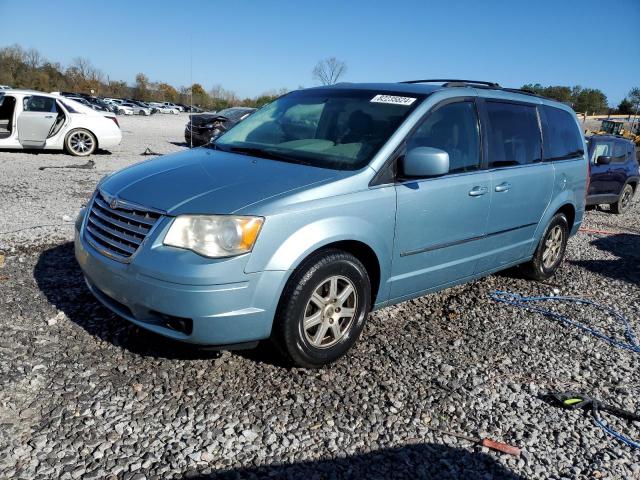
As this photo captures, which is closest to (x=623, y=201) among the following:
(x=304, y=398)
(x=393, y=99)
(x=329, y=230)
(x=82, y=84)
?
(x=393, y=99)

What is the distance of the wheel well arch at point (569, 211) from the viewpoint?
5.48m

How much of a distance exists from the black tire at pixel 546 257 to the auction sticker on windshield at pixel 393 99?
2.28 metres

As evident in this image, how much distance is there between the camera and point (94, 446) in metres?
2.48

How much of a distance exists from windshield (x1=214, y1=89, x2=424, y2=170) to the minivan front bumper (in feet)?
3.46

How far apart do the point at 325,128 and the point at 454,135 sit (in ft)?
3.23

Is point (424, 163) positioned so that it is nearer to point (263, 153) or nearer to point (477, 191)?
point (477, 191)

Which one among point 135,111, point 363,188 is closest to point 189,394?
point 363,188

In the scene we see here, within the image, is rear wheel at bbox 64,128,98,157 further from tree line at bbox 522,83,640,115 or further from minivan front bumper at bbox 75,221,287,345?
tree line at bbox 522,83,640,115

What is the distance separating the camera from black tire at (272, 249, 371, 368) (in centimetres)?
303

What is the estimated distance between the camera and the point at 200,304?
9.12ft

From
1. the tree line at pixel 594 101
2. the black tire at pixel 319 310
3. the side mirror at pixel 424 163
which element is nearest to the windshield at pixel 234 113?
the side mirror at pixel 424 163

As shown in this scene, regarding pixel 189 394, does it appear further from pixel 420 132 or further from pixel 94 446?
pixel 420 132

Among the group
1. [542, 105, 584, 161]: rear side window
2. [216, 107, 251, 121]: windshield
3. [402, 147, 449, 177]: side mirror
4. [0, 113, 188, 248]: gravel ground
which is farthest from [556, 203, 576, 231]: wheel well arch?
[216, 107, 251, 121]: windshield

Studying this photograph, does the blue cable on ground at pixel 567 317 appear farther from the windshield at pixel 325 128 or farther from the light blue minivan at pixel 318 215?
the windshield at pixel 325 128
